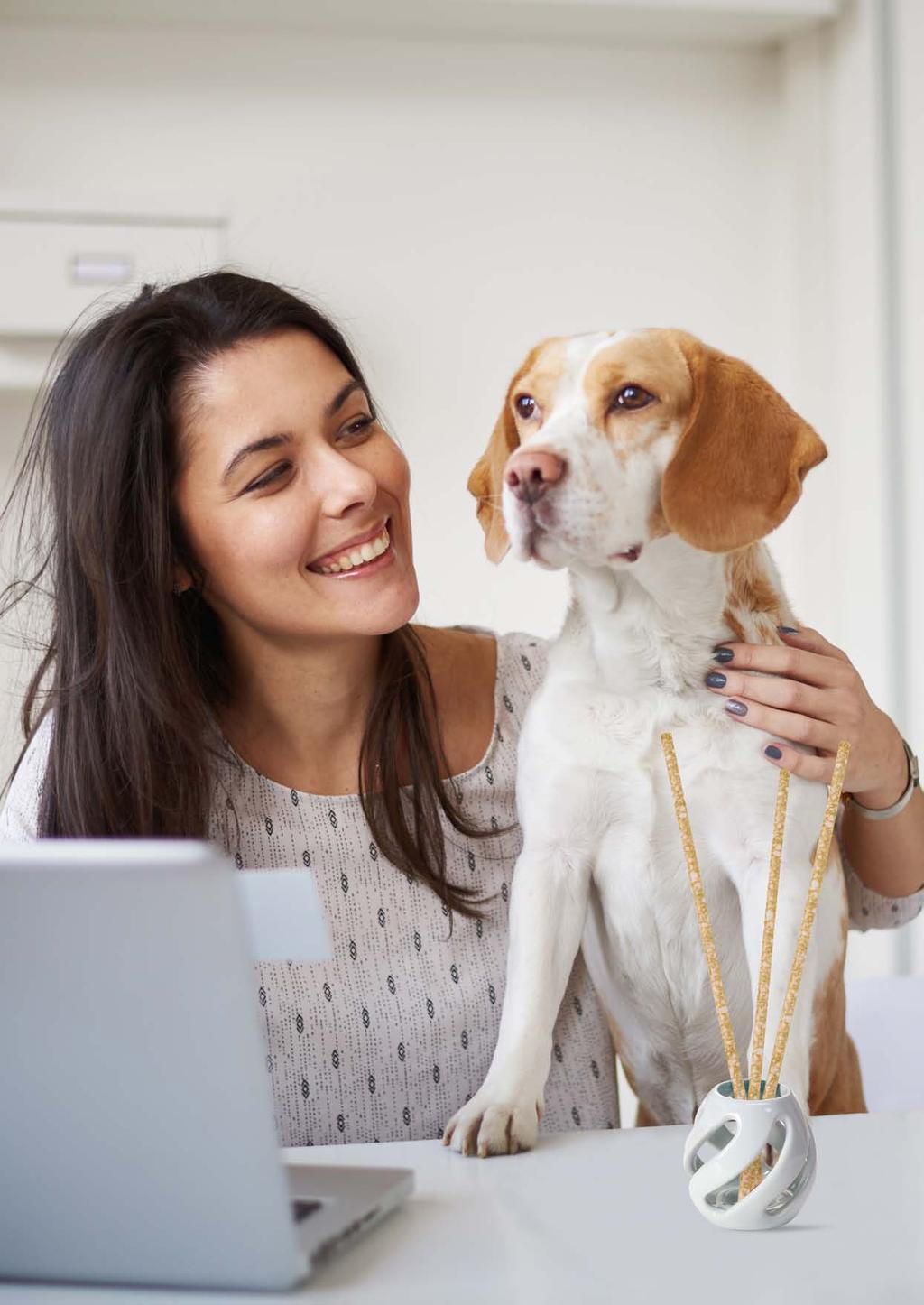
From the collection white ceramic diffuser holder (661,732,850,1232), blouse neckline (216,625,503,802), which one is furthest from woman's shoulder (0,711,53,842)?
white ceramic diffuser holder (661,732,850,1232)

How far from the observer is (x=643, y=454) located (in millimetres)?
1198

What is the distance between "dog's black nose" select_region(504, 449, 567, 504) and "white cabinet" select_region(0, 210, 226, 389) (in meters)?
1.57

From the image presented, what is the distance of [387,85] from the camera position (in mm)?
2988

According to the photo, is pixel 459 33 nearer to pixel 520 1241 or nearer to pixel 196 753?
pixel 196 753

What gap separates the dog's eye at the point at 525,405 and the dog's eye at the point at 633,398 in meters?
0.09

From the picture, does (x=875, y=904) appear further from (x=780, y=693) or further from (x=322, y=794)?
(x=322, y=794)

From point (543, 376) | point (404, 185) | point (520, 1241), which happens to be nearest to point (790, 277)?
point (404, 185)

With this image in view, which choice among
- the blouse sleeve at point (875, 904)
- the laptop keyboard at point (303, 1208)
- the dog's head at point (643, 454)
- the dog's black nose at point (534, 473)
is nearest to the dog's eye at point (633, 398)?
the dog's head at point (643, 454)

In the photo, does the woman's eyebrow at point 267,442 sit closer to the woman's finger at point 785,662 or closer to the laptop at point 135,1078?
the woman's finger at point 785,662

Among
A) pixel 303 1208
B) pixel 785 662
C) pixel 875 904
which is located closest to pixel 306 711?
pixel 785 662

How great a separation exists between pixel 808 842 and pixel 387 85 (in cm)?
233

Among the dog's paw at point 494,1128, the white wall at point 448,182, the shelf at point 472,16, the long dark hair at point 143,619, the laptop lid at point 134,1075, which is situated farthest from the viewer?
the white wall at point 448,182

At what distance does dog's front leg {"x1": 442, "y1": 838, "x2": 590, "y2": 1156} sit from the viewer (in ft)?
3.25

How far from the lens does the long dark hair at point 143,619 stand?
135cm
